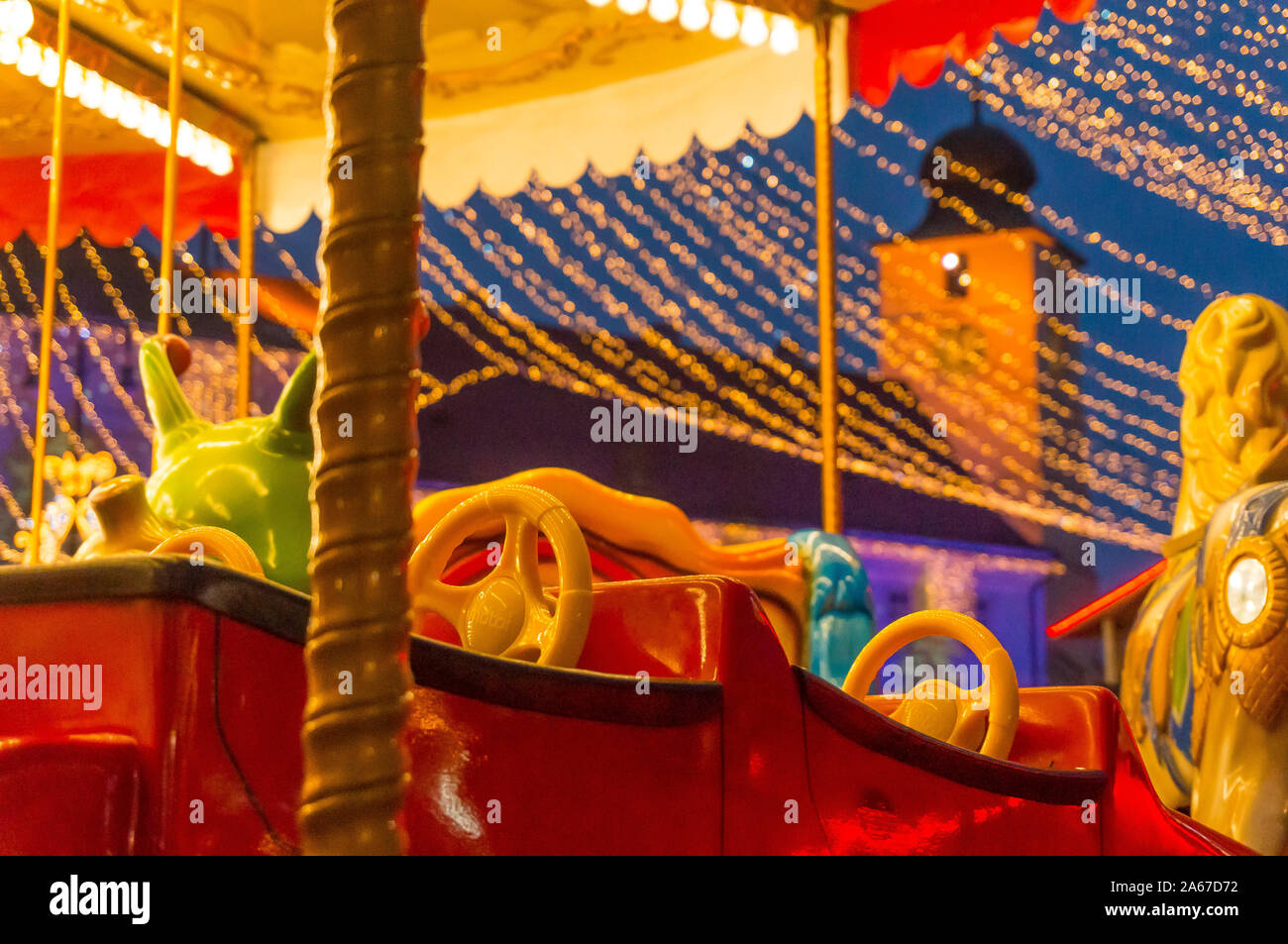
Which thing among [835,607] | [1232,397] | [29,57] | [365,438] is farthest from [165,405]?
[29,57]

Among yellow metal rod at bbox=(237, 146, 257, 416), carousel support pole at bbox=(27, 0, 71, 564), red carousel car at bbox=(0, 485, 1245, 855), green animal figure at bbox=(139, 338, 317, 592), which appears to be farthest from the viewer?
yellow metal rod at bbox=(237, 146, 257, 416)

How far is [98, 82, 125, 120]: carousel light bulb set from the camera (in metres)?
3.82

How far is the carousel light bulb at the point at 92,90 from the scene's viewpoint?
3.77m

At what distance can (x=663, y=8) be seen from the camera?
3.43m

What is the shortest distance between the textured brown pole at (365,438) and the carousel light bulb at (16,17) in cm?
290

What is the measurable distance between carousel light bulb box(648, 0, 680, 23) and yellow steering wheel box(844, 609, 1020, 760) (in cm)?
193

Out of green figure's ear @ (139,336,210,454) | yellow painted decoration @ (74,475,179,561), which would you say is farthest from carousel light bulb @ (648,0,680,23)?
yellow painted decoration @ (74,475,179,561)

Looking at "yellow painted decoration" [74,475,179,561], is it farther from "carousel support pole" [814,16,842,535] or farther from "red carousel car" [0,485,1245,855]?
"carousel support pole" [814,16,842,535]

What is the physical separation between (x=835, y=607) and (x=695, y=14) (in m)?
1.53

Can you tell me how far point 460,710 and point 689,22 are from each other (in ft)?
8.69

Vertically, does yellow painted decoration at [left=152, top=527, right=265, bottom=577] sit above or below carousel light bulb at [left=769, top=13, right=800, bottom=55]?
below

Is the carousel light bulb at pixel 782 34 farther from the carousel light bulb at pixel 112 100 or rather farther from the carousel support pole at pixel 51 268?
the carousel light bulb at pixel 112 100

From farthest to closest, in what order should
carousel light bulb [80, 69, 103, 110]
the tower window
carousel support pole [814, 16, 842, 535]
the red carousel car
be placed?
the tower window
carousel light bulb [80, 69, 103, 110]
carousel support pole [814, 16, 842, 535]
the red carousel car

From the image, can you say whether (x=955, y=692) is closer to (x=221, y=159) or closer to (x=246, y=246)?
(x=246, y=246)
